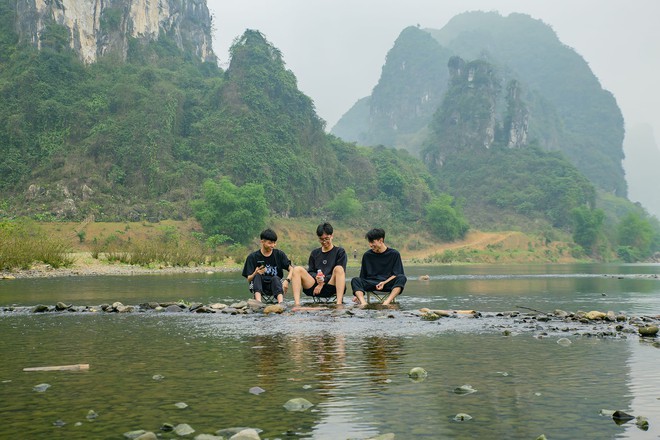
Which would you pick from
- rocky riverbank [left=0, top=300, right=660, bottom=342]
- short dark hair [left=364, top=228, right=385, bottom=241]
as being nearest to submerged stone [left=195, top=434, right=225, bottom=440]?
rocky riverbank [left=0, top=300, right=660, bottom=342]

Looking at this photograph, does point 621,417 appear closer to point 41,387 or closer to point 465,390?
point 465,390

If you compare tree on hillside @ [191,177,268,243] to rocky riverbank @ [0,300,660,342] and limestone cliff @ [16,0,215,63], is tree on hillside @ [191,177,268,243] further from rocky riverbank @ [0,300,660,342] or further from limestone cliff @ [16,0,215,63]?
rocky riverbank @ [0,300,660,342]

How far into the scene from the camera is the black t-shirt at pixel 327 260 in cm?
1318

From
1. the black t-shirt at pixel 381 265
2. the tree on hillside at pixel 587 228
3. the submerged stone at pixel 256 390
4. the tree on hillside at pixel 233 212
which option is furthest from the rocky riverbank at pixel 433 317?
the tree on hillside at pixel 587 228

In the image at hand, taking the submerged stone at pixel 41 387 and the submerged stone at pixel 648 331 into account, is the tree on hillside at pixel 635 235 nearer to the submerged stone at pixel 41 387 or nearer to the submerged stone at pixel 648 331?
the submerged stone at pixel 648 331

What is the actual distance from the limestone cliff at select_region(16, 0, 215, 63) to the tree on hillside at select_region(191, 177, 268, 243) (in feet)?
121

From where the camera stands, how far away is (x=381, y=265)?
13.3m

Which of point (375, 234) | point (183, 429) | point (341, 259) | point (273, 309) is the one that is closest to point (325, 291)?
point (341, 259)

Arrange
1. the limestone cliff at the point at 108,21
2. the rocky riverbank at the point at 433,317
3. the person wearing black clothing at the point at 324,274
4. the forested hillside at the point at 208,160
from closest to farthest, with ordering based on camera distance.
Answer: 1. the rocky riverbank at the point at 433,317
2. the person wearing black clothing at the point at 324,274
3. the forested hillside at the point at 208,160
4. the limestone cliff at the point at 108,21

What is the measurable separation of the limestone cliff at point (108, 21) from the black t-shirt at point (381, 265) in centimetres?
8499

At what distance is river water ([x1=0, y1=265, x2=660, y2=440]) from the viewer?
469 centimetres

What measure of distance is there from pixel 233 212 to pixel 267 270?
54153 mm

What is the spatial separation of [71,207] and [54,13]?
111 ft

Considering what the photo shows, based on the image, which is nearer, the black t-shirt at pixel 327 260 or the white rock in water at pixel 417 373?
the white rock in water at pixel 417 373
